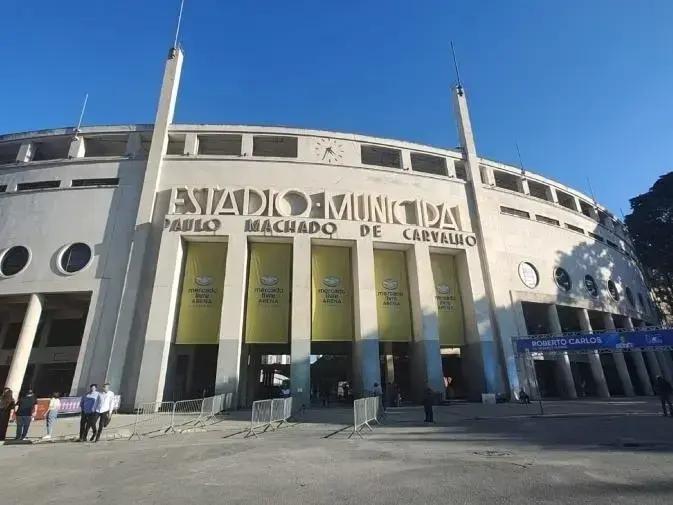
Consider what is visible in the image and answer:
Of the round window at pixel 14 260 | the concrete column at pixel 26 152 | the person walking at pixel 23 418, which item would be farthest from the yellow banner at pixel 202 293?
the concrete column at pixel 26 152

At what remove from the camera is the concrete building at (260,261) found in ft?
75.8

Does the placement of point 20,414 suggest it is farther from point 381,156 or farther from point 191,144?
point 381,156

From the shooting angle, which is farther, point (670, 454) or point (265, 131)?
point (265, 131)

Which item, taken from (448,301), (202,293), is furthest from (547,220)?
(202,293)

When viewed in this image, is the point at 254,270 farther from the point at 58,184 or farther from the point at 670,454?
the point at 670,454

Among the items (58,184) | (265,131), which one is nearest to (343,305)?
(265,131)

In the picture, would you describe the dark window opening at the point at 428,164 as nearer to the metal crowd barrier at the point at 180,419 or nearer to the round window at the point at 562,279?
the round window at the point at 562,279

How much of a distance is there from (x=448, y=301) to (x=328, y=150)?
47.7ft

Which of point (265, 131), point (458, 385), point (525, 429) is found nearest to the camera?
point (525, 429)

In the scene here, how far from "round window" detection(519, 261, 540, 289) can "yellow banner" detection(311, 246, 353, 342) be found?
1410 cm

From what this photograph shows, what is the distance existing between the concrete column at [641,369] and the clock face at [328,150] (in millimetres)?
31390

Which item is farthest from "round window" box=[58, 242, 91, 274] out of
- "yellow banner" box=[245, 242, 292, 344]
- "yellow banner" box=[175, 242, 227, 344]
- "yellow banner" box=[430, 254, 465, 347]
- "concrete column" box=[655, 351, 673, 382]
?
"concrete column" box=[655, 351, 673, 382]

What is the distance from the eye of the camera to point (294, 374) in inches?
875

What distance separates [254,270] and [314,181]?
791cm
